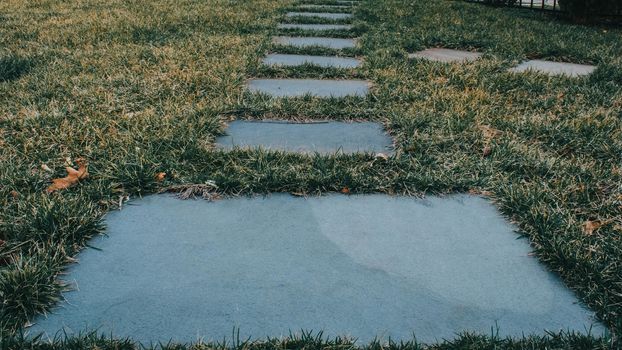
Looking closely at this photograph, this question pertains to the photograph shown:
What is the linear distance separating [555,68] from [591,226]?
106 inches

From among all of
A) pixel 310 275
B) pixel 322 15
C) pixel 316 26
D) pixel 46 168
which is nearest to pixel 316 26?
pixel 316 26

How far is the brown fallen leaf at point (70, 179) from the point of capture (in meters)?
1.79

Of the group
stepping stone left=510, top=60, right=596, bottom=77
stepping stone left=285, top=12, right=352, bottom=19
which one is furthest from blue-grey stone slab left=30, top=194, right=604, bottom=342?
stepping stone left=285, top=12, right=352, bottom=19


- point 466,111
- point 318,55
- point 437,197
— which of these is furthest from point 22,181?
point 318,55

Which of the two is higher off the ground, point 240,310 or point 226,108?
point 226,108

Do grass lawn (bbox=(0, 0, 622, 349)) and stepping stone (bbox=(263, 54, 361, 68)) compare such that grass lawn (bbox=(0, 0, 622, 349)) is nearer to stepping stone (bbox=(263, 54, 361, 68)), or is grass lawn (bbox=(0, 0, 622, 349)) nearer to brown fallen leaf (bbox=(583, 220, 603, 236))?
brown fallen leaf (bbox=(583, 220, 603, 236))

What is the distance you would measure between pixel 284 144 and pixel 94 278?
1.12m

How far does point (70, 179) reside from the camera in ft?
6.02

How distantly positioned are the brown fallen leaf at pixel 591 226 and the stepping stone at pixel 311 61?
230 cm

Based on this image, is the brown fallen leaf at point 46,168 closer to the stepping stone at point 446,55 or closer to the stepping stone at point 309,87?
the stepping stone at point 309,87

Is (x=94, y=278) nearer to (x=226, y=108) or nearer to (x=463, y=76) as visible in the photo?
(x=226, y=108)

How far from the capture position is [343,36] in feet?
16.5

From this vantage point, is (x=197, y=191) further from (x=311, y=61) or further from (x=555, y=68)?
(x=555, y=68)

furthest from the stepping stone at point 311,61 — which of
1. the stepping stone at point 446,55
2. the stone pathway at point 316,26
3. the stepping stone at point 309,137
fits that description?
A: the stone pathway at point 316,26
